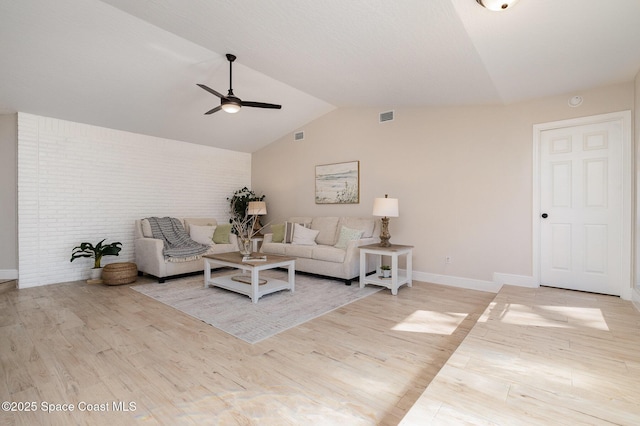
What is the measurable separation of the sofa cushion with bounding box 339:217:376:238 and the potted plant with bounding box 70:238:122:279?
3621mm

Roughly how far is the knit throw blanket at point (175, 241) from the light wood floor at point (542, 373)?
4.06m

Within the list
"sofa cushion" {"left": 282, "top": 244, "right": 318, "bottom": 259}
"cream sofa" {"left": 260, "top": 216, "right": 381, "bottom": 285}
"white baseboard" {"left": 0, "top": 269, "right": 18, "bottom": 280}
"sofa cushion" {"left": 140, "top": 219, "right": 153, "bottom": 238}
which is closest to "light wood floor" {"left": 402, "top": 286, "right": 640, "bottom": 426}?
"cream sofa" {"left": 260, "top": 216, "right": 381, "bottom": 285}

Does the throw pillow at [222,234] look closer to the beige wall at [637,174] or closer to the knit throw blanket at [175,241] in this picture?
the knit throw blanket at [175,241]

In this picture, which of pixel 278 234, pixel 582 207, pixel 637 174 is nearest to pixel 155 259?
pixel 278 234

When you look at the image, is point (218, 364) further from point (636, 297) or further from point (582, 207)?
point (582, 207)

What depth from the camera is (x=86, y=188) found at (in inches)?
190

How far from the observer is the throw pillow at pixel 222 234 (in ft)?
18.4

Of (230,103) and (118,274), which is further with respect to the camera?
(118,274)

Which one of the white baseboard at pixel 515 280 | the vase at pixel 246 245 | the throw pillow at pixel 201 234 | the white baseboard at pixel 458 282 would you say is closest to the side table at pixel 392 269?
the white baseboard at pixel 458 282

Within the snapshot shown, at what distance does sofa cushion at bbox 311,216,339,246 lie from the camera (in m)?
5.34

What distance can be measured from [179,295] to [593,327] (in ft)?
13.9

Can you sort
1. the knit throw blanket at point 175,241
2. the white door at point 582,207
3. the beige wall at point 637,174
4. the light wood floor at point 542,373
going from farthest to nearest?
the knit throw blanket at point 175,241, the white door at point 582,207, the beige wall at point 637,174, the light wood floor at point 542,373

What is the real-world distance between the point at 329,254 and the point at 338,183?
1592 mm

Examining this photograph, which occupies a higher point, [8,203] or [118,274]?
[8,203]
